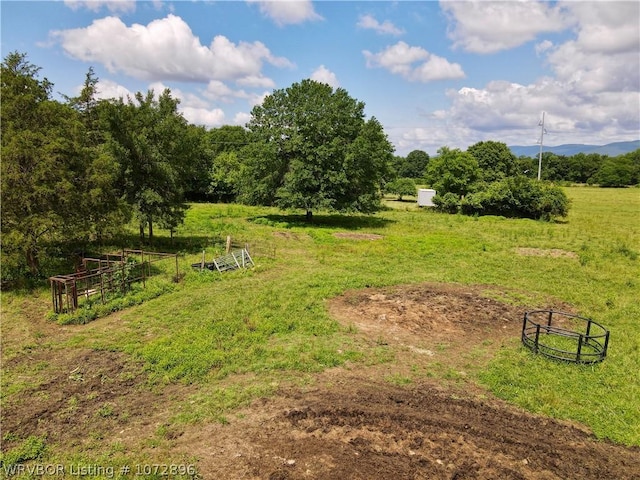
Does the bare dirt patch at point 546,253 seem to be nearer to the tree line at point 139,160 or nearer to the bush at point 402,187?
the tree line at point 139,160

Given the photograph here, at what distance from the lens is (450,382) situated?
9.39m

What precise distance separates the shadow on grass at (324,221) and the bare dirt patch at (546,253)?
1260 centimetres

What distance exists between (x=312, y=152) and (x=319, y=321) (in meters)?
21.2

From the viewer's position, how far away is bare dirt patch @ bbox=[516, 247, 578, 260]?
926 inches

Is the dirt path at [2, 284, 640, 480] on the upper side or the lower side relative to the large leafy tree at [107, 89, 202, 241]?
lower

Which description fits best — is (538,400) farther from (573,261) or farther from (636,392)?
(573,261)

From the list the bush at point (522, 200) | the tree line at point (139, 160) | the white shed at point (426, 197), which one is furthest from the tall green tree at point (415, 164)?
the tree line at point (139, 160)

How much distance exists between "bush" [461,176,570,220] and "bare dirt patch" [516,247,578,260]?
17846mm

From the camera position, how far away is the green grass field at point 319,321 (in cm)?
884

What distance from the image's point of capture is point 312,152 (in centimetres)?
3183

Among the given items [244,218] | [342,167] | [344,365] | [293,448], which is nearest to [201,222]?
[244,218]

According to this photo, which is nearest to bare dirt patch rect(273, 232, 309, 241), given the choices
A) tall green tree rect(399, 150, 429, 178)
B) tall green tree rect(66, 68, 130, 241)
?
tall green tree rect(66, 68, 130, 241)

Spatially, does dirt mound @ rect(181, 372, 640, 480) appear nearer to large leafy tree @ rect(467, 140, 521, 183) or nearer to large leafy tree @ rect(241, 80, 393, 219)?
large leafy tree @ rect(241, 80, 393, 219)

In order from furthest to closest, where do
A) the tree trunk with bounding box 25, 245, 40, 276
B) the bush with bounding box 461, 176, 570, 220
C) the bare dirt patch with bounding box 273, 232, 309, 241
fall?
the bush with bounding box 461, 176, 570, 220, the bare dirt patch with bounding box 273, 232, 309, 241, the tree trunk with bounding box 25, 245, 40, 276
